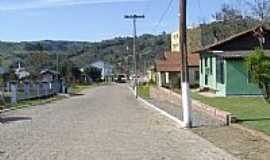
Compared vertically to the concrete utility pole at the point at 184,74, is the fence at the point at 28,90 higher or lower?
lower

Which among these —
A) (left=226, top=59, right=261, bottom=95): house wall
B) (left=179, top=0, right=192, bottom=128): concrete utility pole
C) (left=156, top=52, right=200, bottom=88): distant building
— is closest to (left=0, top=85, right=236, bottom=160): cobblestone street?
(left=179, top=0, right=192, bottom=128): concrete utility pole

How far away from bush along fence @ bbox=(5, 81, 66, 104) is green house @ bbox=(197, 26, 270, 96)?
13.5 meters

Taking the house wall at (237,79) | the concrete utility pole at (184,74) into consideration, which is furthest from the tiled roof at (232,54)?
the concrete utility pole at (184,74)

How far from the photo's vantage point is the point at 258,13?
55.6 metres

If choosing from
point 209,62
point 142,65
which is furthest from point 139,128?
point 142,65

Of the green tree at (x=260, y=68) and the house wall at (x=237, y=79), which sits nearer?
the green tree at (x=260, y=68)

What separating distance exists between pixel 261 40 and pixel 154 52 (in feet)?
401

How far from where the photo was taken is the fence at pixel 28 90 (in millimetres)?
45237

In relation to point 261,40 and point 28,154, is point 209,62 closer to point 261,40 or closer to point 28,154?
point 261,40

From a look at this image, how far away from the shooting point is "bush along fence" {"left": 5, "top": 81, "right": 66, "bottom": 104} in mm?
45172

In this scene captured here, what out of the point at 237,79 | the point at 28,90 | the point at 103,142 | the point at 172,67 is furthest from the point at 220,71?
the point at 172,67

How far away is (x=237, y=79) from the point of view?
3888 cm

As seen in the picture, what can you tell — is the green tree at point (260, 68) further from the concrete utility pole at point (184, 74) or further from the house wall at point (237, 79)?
the house wall at point (237, 79)

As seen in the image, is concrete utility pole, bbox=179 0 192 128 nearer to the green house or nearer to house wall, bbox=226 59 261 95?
the green house
